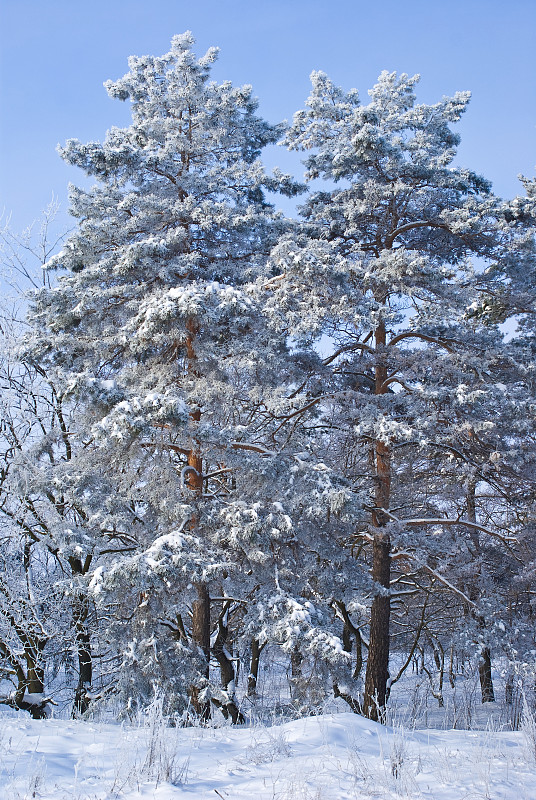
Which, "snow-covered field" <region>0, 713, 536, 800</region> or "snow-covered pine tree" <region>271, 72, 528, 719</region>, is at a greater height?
"snow-covered pine tree" <region>271, 72, 528, 719</region>

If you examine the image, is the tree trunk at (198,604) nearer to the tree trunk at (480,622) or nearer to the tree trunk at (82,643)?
the tree trunk at (82,643)

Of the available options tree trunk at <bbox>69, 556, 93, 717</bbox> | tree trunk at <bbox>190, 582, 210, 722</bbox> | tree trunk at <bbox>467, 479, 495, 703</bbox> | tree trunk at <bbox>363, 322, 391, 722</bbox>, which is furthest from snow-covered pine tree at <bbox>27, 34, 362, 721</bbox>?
tree trunk at <bbox>467, 479, 495, 703</bbox>

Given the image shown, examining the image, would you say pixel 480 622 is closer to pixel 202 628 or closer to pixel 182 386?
pixel 202 628

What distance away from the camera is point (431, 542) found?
12352 millimetres

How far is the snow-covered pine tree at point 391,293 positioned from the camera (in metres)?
11.3

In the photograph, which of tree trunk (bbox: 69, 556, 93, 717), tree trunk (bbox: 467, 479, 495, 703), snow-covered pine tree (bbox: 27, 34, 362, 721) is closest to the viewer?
snow-covered pine tree (bbox: 27, 34, 362, 721)

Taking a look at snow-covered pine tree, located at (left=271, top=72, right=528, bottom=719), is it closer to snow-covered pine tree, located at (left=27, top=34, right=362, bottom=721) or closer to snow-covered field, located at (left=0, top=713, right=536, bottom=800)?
snow-covered pine tree, located at (left=27, top=34, right=362, bottom=721)

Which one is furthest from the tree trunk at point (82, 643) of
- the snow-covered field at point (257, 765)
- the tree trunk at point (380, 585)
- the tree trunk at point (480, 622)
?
the tree trunk at point (480, 622)

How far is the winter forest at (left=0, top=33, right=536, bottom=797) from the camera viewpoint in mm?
10125

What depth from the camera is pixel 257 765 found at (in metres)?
4.91

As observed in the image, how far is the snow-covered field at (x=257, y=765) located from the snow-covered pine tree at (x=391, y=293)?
5.71m

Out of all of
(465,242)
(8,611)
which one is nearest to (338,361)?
(465,242)

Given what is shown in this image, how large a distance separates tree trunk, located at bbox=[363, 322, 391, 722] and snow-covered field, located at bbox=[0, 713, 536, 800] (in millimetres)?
5555

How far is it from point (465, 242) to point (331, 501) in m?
7.47
